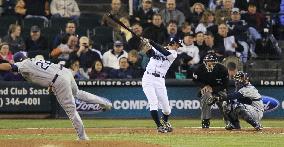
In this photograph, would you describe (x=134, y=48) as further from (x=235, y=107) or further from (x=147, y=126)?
(x=235, y=107)

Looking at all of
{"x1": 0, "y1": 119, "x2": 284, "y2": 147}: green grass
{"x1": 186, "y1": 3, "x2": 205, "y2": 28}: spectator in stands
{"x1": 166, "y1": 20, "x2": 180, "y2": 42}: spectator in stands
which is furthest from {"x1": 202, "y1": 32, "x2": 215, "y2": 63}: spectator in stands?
{"x1": 0, "y1": 119, "x2": 284, "y2": 147}: green grass

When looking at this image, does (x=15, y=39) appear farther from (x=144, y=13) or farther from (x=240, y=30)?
(x=240, y=30)

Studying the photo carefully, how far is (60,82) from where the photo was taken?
1330 centimetres

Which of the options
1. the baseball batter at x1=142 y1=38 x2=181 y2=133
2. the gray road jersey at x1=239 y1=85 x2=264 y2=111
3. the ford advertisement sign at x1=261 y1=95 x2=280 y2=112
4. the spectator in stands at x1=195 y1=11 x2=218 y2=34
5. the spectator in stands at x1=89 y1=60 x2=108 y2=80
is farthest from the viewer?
the spectator in stands at x1=195 y1=11 x2=218 y2=34

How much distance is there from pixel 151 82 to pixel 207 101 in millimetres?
1544

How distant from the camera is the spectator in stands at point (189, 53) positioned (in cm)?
2084

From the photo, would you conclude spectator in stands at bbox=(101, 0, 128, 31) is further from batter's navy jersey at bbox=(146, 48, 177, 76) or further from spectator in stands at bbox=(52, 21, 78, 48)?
batter's navy jersey at bbox=(146, 48, 177, 76)

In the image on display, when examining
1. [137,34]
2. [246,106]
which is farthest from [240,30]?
[246,106]

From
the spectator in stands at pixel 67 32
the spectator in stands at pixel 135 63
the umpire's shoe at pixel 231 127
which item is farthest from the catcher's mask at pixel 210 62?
the spectator in stands at pixel 67 32

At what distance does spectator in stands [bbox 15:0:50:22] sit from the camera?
74.2ft

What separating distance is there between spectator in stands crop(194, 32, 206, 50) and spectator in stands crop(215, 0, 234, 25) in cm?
107

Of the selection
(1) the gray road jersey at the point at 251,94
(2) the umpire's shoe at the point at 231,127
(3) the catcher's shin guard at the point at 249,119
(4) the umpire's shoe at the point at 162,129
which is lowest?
(2) the umpire's shoe at the point at 231,127

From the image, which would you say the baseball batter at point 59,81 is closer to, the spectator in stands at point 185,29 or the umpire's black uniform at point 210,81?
the umpire's black uniform at point 210,81

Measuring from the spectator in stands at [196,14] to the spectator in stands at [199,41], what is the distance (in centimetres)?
115
